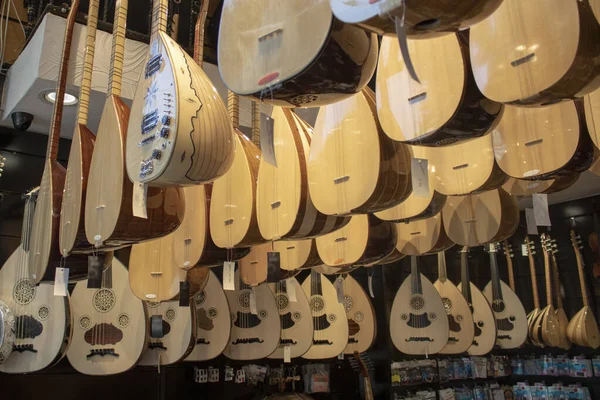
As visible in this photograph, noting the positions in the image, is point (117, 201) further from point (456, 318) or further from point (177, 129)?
point (456, 318)

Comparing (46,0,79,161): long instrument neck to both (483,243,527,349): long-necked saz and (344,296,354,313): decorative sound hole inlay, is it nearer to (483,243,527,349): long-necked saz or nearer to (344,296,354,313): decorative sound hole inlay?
(344,296,354,313): decorative sound hole inlay

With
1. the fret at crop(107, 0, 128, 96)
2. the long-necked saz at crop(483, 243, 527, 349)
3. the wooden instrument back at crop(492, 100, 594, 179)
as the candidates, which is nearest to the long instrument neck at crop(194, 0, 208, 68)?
the fret at crop(107, 0, 128, 96)

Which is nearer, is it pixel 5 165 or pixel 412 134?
pixel 412 134

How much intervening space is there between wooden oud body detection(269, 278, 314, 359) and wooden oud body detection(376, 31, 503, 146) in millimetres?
1865

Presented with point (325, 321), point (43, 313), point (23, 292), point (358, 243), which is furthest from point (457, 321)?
point (23, 292)

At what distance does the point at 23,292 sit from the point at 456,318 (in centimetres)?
293

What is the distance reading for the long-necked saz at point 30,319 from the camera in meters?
2.46

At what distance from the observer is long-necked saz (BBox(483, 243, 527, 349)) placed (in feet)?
14.1

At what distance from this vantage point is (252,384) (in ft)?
11.6

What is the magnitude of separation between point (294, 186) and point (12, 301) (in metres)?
1.63

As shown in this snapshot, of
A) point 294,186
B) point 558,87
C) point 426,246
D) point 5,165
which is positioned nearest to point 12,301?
point 5,165

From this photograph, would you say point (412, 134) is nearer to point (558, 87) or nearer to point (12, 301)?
point (558, 87)

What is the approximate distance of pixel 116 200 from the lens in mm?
1573

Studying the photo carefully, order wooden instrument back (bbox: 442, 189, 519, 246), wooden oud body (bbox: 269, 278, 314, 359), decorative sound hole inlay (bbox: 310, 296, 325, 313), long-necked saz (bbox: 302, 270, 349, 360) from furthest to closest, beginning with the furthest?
decorative sound hole inlay (bbox: 310, 296, 325, 313) → long-necked saz (bbox: 302, 270, 349, 360) → wooden oud body (bbox: 269, 278, 314, 359) → wooden instrument back (bbox: 442, 189, 519, 246)
